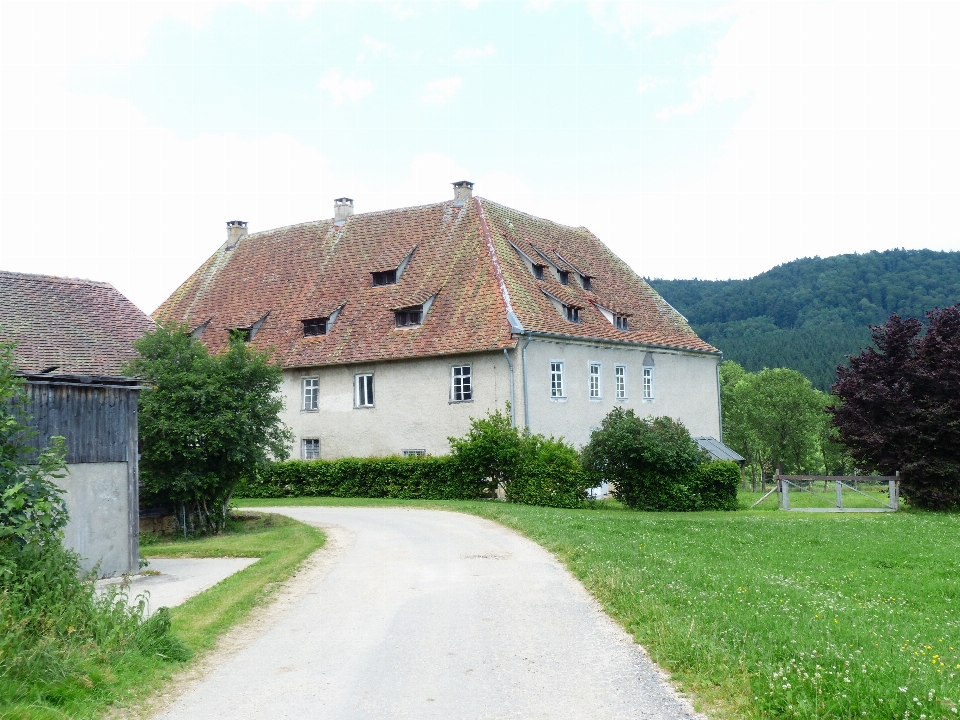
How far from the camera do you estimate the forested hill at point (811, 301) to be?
106 m

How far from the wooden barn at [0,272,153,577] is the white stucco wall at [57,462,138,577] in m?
0.02

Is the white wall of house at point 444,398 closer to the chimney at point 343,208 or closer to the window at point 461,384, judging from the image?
the window at point 461,384

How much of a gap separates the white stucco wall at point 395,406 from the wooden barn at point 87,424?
1510 cm

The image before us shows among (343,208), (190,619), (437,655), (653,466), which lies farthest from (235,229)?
(437,655)

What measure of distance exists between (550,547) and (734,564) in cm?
361

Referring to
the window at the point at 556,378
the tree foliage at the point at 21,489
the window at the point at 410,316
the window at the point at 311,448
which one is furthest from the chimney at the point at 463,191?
the tree foliage at the point at 21,489

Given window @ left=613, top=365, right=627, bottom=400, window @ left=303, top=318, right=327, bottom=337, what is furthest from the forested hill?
window @ left=303, top=318, right=327, bottom=337

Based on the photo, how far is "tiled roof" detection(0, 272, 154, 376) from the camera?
1881 cm

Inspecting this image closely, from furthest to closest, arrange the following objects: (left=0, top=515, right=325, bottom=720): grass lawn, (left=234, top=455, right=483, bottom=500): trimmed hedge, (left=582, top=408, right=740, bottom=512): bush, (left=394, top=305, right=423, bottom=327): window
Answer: (left=394, top=305, right=423, bottom=327): window → (left=234, top=455, right=483, bottom=500): trimmed hedge → (left=582, top=408, right=740, bottom=512): bush → (left=0, top=515, right=325, bottom=720): grass lawn

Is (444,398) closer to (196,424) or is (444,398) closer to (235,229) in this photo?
(196,424)

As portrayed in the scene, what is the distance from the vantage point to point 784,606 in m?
10.8

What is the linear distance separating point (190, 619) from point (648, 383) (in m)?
29.9

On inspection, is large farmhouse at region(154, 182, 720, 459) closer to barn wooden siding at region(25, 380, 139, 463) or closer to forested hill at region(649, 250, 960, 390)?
barn wooden siding at region(25, 380, 139, 463)

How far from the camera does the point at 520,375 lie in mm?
32312
